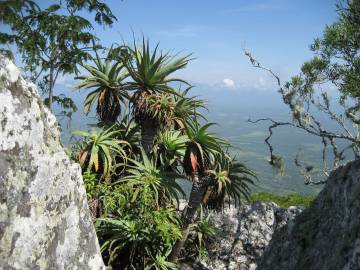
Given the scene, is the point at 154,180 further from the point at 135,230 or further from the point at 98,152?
the point at 98,152

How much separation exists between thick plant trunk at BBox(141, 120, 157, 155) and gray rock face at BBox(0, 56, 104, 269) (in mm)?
7498

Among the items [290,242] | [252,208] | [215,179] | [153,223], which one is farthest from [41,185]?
[252,208]

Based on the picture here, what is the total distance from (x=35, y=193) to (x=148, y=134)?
8.15m

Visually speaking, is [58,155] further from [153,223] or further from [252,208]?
[252,208]

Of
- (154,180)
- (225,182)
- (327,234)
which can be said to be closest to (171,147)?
(154,180)

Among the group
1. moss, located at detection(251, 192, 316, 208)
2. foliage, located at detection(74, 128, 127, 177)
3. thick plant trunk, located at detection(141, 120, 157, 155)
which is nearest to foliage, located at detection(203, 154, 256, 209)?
thick plant trunk, located at detection(141, 120, 157, 155)

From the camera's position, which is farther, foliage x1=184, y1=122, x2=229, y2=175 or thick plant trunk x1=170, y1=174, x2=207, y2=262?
thick plant trunk x1=170, y1=174, x2=207, y2=262

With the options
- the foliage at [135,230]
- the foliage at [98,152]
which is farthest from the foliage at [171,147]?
the foliage at [135,230]

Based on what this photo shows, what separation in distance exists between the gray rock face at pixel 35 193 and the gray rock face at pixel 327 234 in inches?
76.5

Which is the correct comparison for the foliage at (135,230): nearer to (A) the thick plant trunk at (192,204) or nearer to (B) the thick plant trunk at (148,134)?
(A) the thick plant trunk at (192,204)

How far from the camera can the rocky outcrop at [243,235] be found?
1184cm

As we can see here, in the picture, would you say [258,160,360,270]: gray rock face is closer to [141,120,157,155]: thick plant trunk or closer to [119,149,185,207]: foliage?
[119,149,185,207]: foliage

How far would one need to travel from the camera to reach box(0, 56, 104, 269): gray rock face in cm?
330

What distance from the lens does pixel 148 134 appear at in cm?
1162
